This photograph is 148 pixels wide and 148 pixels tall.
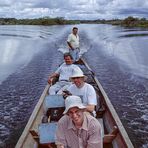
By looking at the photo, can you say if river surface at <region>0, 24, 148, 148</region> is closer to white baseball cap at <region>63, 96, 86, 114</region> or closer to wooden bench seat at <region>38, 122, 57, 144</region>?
wooden bench seat at <region>38, 122, 57, 144</region>

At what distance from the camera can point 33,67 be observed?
814 inches

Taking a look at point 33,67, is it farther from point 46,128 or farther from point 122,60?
point 46,128

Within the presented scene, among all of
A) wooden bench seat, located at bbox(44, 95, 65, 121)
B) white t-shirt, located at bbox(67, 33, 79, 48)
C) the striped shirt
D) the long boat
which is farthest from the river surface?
the striped shirt

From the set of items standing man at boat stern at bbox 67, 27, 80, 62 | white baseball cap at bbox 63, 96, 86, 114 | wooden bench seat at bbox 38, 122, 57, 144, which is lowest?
wooden bench seat at bbox 38, 122, 57, 144

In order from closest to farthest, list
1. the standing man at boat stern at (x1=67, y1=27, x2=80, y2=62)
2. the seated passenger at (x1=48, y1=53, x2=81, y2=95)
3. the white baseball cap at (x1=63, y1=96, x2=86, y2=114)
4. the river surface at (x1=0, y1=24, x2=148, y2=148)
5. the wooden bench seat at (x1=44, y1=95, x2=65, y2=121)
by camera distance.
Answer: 1. the white baseball cap at (x1=63, y1=96, x2=86, y2=114)
2. the wooden bench seat at (x1=44, y1=95, x2=65, y2=121)
3. the river surface at (x1=0, y1=24, x2=148, y2=148)
4. the seated passenger at (x1=48, y1=53, x2=81, y2=95)
5. the standing man at boat stern at (x1=67, y1=27, x2=80, y2=62)

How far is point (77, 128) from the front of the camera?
4270 millimetres

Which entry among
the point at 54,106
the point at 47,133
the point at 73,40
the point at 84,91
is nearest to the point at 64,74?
the point at 54,106

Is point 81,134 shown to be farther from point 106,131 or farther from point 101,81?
point 101,81

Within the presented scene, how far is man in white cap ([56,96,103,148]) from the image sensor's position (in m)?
4.18

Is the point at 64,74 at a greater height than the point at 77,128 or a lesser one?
lesser

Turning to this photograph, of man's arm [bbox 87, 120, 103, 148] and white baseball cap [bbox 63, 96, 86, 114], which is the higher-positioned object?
white baseball cap [bbox 63, 96, 86, 114]

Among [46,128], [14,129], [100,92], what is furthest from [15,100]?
[46,128]

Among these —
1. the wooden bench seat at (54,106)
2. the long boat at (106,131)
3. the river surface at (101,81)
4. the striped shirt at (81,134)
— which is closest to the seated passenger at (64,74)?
the long boat at (106,131)

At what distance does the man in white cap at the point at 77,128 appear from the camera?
13.7 ft
